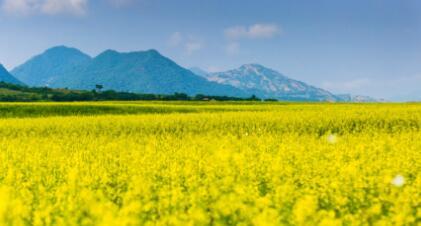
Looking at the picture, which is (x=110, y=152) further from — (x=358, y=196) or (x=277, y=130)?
(x=277, y=130)

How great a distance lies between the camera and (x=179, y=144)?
20.1m

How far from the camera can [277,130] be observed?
94.3ft

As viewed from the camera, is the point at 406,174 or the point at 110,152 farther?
the point at 110,152

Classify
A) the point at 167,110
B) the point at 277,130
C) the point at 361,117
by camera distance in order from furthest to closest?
the point at 167,110 < the point at 361,117 < the point at 277,130

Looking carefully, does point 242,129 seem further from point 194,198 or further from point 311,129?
point 194,198

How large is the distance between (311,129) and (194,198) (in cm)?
2078

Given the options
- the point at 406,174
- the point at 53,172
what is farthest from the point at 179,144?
the point at 406,174

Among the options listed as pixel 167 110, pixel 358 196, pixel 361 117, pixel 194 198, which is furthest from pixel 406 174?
pixel 167 110

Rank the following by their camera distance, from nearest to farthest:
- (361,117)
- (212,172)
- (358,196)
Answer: (358,196) → (212,172) → (361,117)

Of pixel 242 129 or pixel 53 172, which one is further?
pixel 242 129

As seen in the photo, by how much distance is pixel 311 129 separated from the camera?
94.9 feet

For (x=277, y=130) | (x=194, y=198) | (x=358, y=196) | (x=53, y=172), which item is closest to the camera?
(x=194, y=198)

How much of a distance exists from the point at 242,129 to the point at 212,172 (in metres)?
16.8

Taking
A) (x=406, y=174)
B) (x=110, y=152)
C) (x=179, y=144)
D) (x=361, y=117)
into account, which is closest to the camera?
(x=406, y=174)
